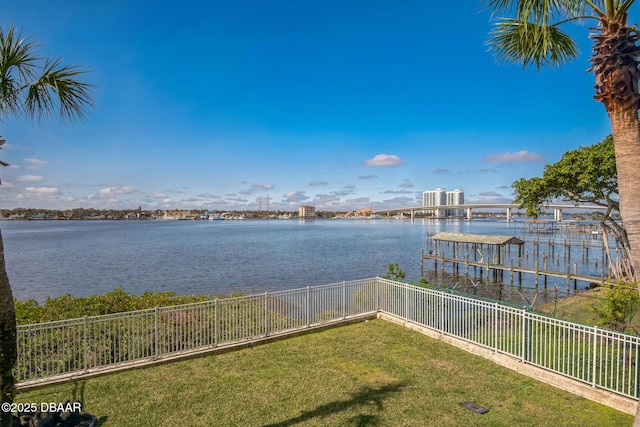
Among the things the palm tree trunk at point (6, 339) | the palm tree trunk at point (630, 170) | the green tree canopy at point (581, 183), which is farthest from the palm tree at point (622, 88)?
the green tree canopy at point (581, 183)

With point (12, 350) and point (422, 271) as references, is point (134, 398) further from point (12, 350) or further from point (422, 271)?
point (422, 271)

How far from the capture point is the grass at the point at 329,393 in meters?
6.02

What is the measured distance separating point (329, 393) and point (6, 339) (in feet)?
16.9

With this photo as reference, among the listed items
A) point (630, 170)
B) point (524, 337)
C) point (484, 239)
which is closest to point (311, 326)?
point (524, 337)

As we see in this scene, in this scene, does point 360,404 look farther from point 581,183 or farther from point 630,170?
point 581,183

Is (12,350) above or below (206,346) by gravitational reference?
above

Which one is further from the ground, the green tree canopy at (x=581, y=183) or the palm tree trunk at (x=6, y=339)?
the green tree canopy at (x=581, y=183)

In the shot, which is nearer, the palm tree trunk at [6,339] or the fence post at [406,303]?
the palm tree trunk at [6,339]

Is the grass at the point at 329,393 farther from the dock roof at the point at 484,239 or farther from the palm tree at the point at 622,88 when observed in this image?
the dock roof at the point at 484,239

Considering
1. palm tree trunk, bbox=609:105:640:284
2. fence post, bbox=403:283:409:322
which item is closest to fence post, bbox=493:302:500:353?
fence post, bbox=403:283:409:322

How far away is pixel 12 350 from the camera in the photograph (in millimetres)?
3691

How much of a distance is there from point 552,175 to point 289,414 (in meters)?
21.4

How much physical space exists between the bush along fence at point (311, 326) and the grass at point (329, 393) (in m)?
0.53

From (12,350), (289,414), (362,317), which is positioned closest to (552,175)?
(362,317)
